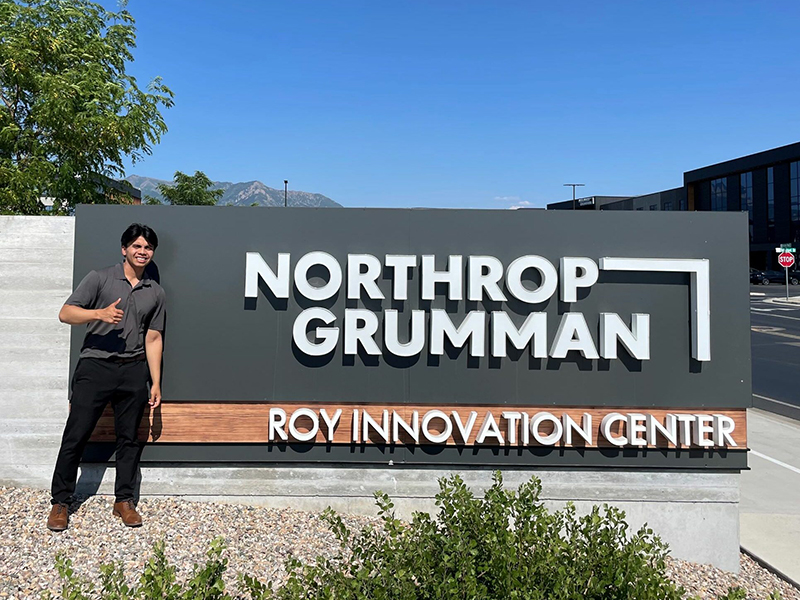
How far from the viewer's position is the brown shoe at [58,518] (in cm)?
371

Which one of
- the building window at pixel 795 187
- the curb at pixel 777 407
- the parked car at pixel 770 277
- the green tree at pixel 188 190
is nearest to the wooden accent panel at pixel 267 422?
the curb at pixel 777 407

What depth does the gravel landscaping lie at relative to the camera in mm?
3391

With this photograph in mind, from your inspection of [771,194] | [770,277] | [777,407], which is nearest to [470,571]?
[777,407]

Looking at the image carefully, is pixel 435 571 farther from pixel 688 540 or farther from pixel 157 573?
pixel 688 540

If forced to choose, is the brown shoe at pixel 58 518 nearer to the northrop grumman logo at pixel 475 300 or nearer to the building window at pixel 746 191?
the northrop grumman logo at pixel 475 300

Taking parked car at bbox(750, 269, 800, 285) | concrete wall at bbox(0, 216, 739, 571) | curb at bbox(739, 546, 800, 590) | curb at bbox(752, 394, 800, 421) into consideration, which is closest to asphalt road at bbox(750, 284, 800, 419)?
curb at bbox(752, 394, 800, 421)

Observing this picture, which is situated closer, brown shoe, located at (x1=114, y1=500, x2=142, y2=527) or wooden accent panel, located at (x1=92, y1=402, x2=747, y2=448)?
brown shoe, located at (x1=114, y1=500, x2=142, y2=527)

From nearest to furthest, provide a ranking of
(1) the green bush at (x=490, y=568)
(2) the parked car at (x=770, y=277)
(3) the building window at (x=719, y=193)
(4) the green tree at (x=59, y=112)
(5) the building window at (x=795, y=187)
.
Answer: (1) the green bush at (x=490, y=568) < (4) the green tree at (x=59, y=112) < (2) the parked car at (x=770, y=277) < (5) the building window at (x=795, y=187) < (3) the building window at (x=719, y=193)

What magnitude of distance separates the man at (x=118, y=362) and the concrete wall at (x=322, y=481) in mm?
509

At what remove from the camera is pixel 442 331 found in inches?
170

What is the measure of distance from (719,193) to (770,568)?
62.9m

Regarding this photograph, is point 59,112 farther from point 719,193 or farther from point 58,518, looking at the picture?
Answer: point 719,193

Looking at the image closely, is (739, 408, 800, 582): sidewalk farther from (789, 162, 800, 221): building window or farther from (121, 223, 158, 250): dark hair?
(789, 162, 800, 221): building window

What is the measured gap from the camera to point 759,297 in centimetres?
3434
